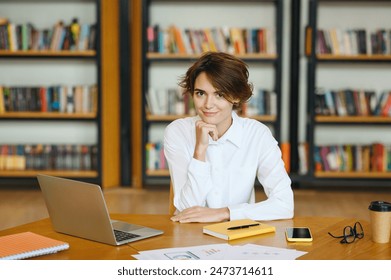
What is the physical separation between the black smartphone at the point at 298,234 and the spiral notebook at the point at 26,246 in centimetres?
61

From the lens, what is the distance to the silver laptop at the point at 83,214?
1.57 m

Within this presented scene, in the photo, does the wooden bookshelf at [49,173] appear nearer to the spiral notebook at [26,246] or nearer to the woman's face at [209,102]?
the woman's face at [209,102]

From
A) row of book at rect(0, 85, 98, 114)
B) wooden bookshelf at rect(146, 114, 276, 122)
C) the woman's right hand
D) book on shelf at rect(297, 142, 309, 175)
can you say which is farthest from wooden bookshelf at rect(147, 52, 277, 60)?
the woman's right hand

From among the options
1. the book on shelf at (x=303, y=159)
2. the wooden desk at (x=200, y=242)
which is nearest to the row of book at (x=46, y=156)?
the book on shelf at (x=303, y=159)

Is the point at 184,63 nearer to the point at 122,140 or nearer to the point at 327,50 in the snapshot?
the point at 122,140

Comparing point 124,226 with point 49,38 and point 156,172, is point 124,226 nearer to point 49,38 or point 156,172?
point 156,172

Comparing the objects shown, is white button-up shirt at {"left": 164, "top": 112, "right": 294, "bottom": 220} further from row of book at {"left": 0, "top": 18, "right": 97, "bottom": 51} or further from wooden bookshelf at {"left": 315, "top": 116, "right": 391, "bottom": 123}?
row of book at {"left": 0, "top": 18, "right": 97, "bottom": 51}

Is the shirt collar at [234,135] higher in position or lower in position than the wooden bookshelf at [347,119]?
higher

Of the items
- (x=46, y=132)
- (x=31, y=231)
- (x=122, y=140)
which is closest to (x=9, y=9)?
(x=46, y=132)

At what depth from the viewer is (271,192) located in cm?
213

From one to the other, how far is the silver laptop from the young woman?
0.44 metres

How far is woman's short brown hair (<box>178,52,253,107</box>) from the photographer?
7.14ft

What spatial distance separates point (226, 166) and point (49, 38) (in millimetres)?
3871

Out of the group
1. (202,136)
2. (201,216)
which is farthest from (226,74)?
(201,216)
